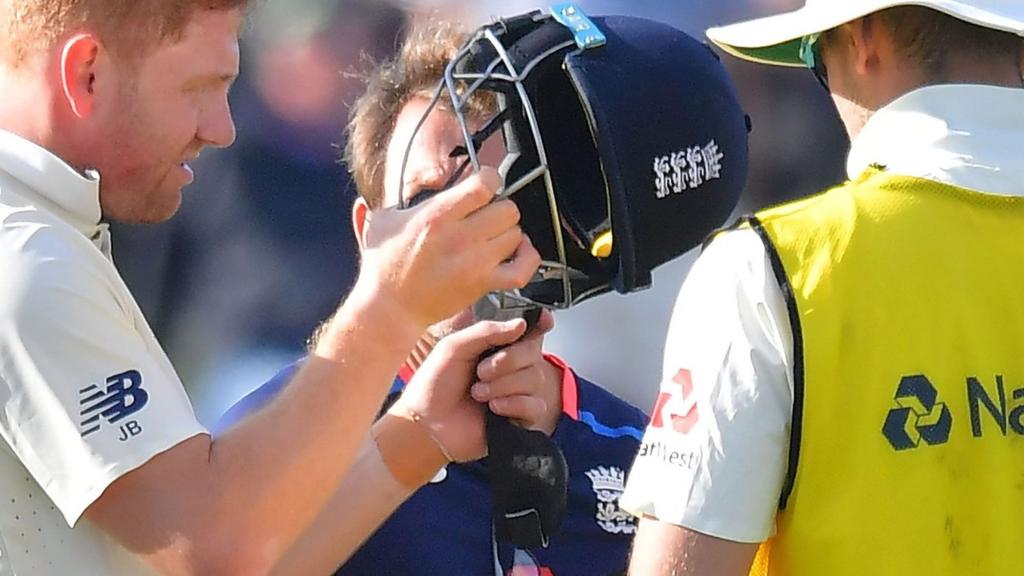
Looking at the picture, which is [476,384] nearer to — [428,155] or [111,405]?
[428,155]

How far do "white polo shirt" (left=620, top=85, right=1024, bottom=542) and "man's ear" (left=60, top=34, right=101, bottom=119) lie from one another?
544 mm

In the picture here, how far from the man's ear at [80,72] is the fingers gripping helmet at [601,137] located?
1.08 feet

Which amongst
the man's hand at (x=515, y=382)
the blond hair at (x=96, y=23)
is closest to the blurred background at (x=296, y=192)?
the man's hand at (x=515, y=382)

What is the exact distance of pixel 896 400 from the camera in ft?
4.19

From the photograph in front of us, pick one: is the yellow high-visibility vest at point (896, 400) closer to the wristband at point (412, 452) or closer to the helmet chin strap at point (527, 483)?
the helmet chin strap at point (527, 483)

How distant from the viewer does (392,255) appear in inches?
49.6

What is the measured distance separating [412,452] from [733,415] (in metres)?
0.53

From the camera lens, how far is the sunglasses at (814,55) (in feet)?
4.87

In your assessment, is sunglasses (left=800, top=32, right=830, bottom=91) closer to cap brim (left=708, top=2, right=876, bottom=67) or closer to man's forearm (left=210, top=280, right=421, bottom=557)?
cap brim (left=708, top=2, right=876, bottom=67)

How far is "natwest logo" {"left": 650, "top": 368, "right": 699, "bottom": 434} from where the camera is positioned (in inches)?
51.2

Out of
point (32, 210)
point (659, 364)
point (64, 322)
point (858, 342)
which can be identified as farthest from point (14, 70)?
point (659, 364)

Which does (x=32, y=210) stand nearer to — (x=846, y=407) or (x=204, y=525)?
(x=204, y=525)

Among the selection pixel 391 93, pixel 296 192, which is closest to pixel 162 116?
pixel 391 93

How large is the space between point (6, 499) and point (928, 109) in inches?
34.1
